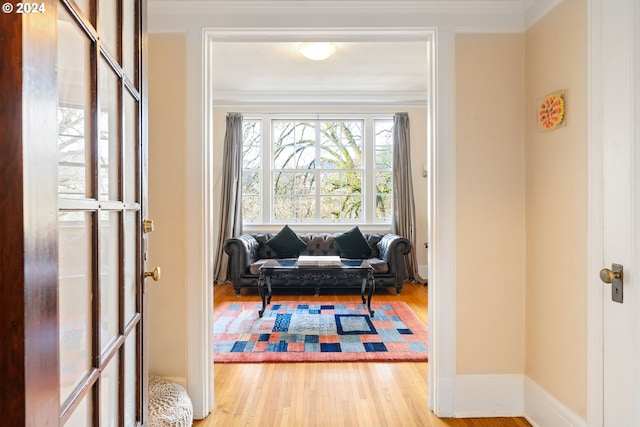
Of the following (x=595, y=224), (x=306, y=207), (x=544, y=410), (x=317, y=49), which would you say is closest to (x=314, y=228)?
(x=306, y=207)

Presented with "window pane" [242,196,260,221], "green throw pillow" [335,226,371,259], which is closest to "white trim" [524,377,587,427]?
"green throw pillow" [335,226,371,259]

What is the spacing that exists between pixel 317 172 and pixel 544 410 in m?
4.28

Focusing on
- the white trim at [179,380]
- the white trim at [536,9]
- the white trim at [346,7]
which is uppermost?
the white trim at [346,7]

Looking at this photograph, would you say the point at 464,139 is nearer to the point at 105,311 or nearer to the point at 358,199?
the point at 105,311

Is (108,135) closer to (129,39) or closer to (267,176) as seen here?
(129,39)

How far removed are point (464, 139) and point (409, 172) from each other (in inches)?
133

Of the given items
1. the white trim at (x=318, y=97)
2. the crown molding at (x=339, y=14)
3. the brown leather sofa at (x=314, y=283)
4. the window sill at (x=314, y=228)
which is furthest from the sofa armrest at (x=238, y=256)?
the crown molding at (x=339, y=14)

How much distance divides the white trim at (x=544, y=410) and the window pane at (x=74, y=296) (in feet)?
6.49

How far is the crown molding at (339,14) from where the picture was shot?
2.00m

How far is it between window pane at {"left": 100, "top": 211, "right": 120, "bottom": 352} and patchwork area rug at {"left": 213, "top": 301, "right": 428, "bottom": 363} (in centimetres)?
197

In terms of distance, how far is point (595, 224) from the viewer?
59.3 inches

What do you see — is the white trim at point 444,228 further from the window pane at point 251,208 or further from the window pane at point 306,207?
the window pane at point 251,208

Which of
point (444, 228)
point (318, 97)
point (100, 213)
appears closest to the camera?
point (100, 213)

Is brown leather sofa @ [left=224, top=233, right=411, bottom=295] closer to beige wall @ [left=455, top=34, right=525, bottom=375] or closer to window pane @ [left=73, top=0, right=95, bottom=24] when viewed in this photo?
beige wall @ [left=455, top=34, right=525, bottom=375]
